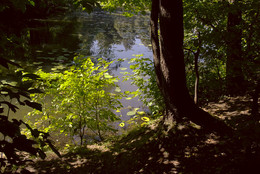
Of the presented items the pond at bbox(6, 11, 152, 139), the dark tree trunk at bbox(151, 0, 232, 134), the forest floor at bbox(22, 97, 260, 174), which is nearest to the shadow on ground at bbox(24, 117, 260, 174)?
the forest floor at bbox(22, 97, 260, 174)

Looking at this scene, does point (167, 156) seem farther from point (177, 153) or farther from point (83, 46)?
point (83, 46)

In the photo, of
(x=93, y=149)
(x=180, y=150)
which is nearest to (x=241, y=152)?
(x=180, y=150)

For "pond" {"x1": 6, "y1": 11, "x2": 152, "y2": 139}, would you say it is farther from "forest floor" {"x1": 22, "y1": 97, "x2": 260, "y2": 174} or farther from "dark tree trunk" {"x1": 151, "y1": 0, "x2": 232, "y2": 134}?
"dark tree trunk" {"x1": 151, "y1": 0, "x2": 232, "y2": 134}

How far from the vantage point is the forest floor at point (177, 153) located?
9.71 ft

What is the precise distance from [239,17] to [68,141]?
23.0 ft

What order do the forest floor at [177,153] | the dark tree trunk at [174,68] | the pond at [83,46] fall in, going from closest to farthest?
1. the forest floor at [177,153]
2. the dark tree trunk at [174,68]
3. the pond at [83,46]

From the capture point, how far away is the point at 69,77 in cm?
536

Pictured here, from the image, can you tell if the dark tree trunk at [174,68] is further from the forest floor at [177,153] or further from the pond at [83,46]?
the pond at [83,46]

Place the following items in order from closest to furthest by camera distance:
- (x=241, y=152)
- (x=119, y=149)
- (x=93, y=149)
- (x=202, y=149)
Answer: (x=241, y=152) < (x=202, y=149) < (x=119, y=149) < (x=93, y=149)

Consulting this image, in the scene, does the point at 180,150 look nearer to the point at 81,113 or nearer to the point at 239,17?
the point at 81,113

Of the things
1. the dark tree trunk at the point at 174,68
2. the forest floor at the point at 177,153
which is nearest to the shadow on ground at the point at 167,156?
the forest floor at the point at 177,153

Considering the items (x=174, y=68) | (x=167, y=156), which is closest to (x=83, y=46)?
(x=174, y=68)

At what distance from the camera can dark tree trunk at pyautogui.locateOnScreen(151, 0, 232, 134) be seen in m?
3.76

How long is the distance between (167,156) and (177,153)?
20 centimetres
